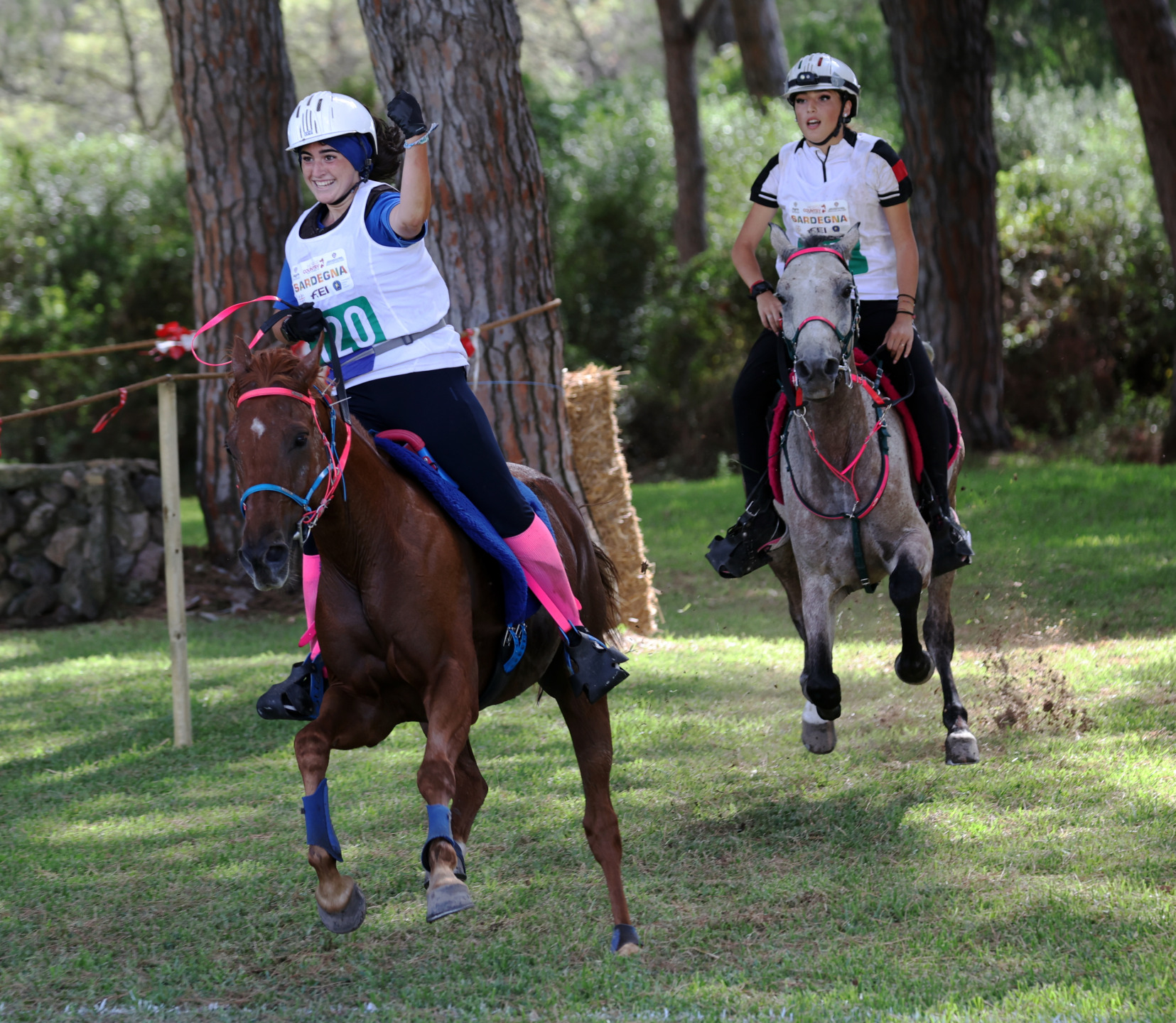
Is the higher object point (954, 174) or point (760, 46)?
point (760, 46)

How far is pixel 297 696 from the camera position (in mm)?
4469

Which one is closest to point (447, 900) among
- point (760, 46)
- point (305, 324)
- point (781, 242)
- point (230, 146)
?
point (305, 324)

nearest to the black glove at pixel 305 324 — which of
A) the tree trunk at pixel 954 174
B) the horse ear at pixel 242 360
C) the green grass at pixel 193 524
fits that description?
the horse ear at pixel 242 360

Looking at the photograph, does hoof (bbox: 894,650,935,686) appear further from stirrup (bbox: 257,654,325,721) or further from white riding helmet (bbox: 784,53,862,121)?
stirrup (bbox: 257,654,325,721)

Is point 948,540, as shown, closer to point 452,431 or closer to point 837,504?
point 837,504

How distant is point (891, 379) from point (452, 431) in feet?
9.26

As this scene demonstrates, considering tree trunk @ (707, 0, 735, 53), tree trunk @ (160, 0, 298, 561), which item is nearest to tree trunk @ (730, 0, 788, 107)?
tree trunk @ (707, 0, 735, 53)

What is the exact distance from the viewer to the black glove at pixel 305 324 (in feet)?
14.2

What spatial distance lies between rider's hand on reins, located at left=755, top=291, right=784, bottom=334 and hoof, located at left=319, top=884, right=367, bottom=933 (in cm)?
331

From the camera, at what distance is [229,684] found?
9.27 meters

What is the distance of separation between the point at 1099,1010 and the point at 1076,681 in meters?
4.34

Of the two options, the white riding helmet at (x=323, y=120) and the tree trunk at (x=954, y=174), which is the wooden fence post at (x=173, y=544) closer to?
the white riding helmet at (x=323, y=120)

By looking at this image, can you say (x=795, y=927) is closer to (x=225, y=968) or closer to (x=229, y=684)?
(x=225, y=968)

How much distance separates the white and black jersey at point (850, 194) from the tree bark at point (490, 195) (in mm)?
3231
